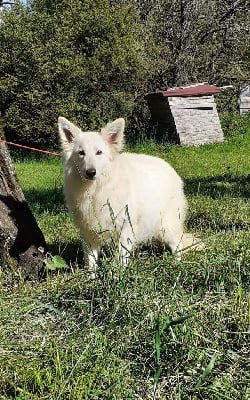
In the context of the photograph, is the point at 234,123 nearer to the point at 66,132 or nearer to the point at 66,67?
the point at 66,67

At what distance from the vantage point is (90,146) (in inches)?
171

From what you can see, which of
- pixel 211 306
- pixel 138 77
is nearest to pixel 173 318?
pixel 211 306

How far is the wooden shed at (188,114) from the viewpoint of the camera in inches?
562

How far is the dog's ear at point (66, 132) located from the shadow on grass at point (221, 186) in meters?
2.65

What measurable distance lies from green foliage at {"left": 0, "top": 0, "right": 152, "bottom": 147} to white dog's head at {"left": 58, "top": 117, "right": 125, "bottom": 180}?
1000cm

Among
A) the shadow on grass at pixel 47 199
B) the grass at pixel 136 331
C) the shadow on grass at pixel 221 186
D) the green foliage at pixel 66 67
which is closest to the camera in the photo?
the grass at pixel 136 331

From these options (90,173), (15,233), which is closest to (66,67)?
(90,173)

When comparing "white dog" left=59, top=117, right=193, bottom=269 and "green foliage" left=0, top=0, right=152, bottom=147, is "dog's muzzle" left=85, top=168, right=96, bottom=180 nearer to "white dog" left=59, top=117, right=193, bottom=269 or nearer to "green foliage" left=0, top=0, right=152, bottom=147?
"white dog" left=59, top=117, right=193, bottom=269

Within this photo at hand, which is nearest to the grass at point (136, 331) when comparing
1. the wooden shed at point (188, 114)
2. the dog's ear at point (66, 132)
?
the dog's ear at point (66, 132)

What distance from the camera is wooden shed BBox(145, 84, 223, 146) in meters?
14.3

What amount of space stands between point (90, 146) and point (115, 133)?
Result: 0.26m

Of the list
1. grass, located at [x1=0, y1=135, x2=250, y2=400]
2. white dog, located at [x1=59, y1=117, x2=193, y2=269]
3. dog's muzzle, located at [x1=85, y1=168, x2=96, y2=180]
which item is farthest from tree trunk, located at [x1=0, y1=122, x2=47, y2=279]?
dog's muzzle, located at [x1=85, y1=168, x2=96, y2=180]

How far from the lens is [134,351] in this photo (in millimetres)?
2799

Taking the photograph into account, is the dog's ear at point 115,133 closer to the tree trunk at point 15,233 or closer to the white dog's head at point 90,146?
the white dog's head at point 90,146
